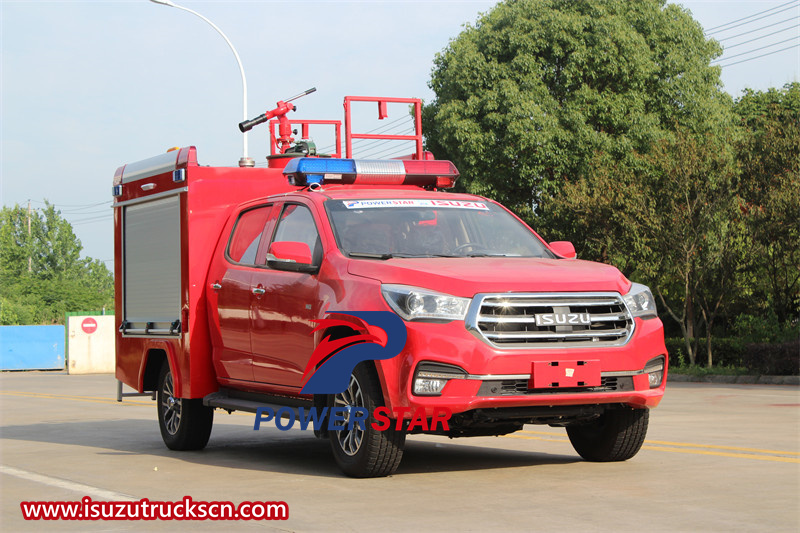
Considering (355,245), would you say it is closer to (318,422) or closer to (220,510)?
(318,422)

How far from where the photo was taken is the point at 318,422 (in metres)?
8.48

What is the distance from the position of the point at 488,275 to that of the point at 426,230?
1.36 m

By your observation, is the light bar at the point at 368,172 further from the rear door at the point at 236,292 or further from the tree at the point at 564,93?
the tree at the point at 564,93

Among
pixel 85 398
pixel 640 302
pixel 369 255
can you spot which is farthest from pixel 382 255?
pixel 85 398

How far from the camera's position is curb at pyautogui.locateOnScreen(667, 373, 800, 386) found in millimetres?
23469

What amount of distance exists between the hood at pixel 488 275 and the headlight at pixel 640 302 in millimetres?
60

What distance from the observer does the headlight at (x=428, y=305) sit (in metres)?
7.47

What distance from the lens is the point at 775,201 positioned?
2500 cm

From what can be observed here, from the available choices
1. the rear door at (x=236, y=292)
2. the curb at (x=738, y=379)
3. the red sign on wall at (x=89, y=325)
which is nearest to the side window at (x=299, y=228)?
the rear door at (x=236, y=292)

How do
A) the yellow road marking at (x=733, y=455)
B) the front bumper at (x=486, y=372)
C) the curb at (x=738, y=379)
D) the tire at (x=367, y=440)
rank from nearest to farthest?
1. the front bumper at (x=486, y=372)
2. the tire at (x=367, y=440)
3. the yellow road marking at (x=733, y=455)
4. the curb at (x=738, y=379)

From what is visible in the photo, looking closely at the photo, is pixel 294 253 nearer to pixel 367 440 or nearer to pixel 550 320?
pixel 367 440

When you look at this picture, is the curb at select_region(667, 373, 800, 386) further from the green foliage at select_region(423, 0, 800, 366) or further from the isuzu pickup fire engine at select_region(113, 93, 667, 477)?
the isuzu pickup fire engine at select_region(113, 93, 667, 477)

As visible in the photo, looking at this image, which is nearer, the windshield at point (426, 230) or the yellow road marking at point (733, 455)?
the windshield at point (426, 230)

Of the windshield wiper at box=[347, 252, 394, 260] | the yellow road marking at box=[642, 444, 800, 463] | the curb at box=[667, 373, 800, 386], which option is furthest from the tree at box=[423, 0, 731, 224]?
the windshield wiper at box=[347, 252, 394, 260]
